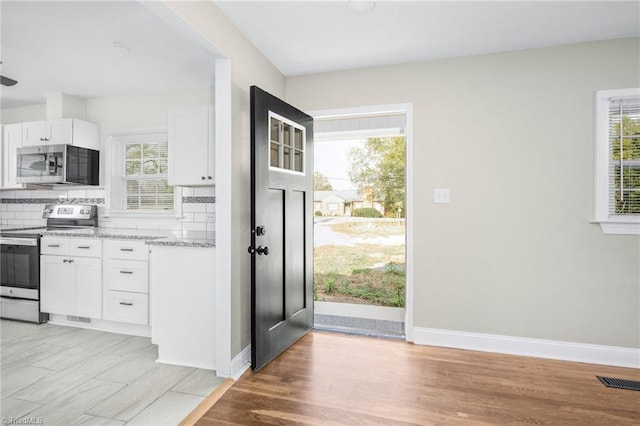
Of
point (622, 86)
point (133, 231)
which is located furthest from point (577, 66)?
point (133, 231)

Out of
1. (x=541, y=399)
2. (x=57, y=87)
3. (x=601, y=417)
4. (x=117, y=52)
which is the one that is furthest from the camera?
(x=57, y=87)

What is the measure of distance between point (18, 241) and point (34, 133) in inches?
50.1

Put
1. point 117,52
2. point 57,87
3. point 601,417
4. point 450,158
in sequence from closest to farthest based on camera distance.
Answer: point 601,417 → point 117,52 → point 450,158 → point 57,87

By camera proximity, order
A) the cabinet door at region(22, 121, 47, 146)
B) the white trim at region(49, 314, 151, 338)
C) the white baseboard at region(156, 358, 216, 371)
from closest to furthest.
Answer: the white baseboard at region(156, 358, 216, 371) < the white trim at region(49, 314, 151, 338) < the cabinet door at region(22, 121, 47, 146)

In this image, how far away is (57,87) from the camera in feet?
12.1

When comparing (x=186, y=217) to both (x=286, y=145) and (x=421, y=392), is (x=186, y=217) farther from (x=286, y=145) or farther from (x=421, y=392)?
(x=421, y=392)

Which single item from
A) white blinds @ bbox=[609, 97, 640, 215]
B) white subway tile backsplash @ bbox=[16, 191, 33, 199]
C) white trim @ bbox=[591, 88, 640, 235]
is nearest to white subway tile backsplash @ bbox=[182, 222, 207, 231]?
white subway tile backsplash @ bbox=[16, 191, 33, 199]

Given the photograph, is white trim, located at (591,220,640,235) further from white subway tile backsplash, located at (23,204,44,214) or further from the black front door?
white subway tile backsplash, located at (23,204,44,214)

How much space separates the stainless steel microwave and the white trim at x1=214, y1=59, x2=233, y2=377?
241 centimetres

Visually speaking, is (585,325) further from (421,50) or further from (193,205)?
(193,205)

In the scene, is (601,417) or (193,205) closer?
(601,417)

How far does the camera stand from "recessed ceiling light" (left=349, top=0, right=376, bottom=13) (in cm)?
216

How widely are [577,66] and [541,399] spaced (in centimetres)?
256

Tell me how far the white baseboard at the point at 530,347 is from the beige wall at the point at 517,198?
52 millimetres
